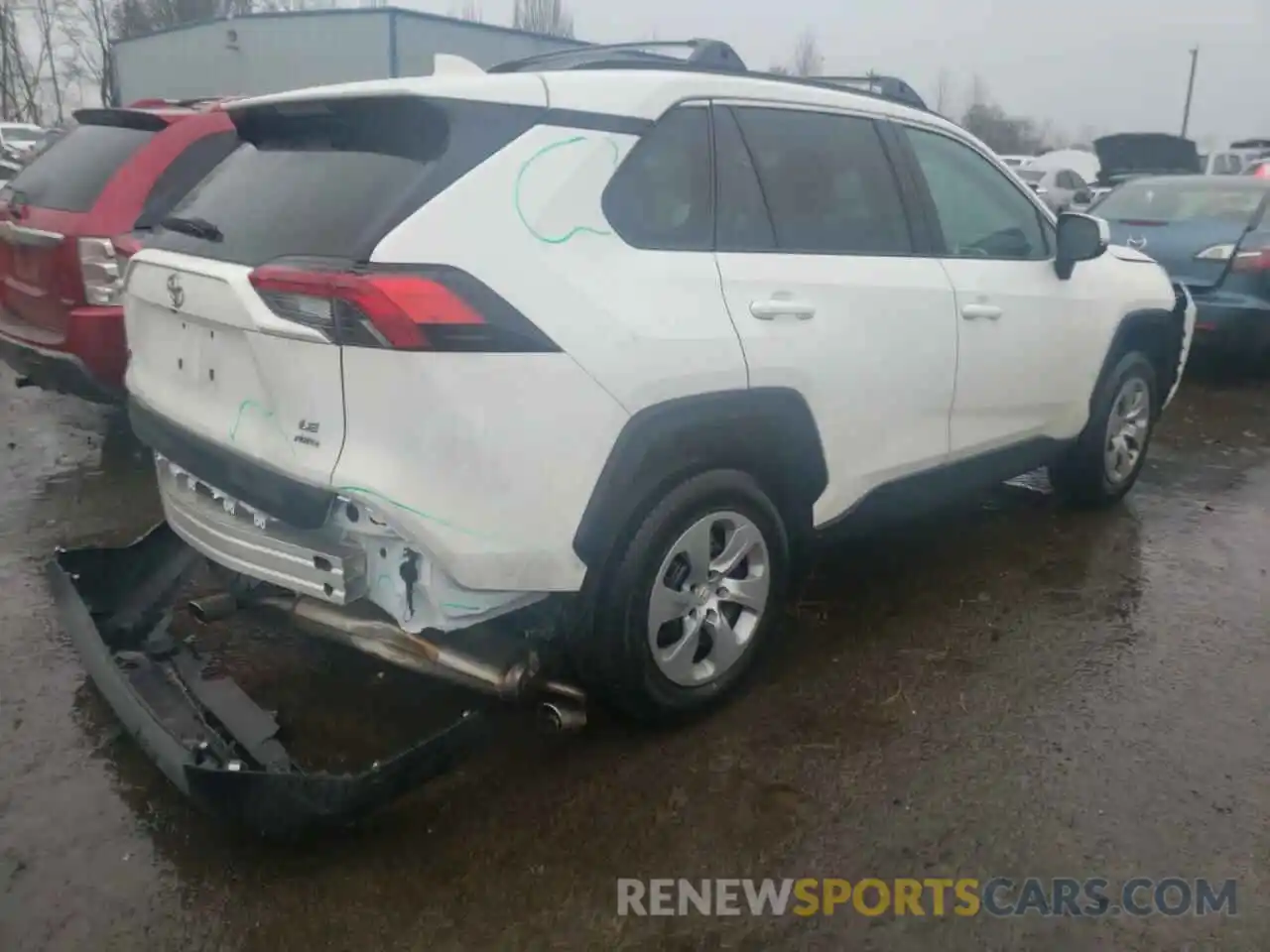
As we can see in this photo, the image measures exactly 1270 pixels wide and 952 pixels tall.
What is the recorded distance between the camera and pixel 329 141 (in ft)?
9.34

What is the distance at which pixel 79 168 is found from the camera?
16.9 ft

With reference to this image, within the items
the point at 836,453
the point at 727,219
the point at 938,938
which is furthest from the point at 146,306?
the point at 938,938

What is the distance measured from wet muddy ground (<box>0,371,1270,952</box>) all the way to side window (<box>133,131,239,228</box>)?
1627 millimetres

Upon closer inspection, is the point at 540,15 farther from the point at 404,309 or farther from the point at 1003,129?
the point at 404,309

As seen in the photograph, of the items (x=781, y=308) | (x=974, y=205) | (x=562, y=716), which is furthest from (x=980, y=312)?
(x=562, y=716)

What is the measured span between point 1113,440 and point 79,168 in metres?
5.13

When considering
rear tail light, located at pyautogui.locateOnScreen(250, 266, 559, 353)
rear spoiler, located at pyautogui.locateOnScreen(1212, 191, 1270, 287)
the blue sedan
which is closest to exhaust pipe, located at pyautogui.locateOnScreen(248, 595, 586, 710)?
rear tail light, located at pyautogui.locateOnScreen(250, 266, 559, 353)

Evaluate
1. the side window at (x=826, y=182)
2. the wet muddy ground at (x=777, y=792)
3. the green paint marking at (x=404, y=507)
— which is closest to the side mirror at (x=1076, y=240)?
the side window at (x=826, y=182)

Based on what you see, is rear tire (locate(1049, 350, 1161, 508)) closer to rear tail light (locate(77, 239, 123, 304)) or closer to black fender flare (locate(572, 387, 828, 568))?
black fender flare (locate(572, 387, 828, 568))

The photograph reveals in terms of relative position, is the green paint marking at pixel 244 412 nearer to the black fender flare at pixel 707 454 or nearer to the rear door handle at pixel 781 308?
the black fender flare at pixel 707 454

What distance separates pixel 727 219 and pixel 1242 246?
20.9 feet

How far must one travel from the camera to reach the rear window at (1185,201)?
8398mm

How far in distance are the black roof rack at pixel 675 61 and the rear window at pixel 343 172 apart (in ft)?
2.12

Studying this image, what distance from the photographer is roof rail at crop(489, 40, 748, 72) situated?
3.16 meters
